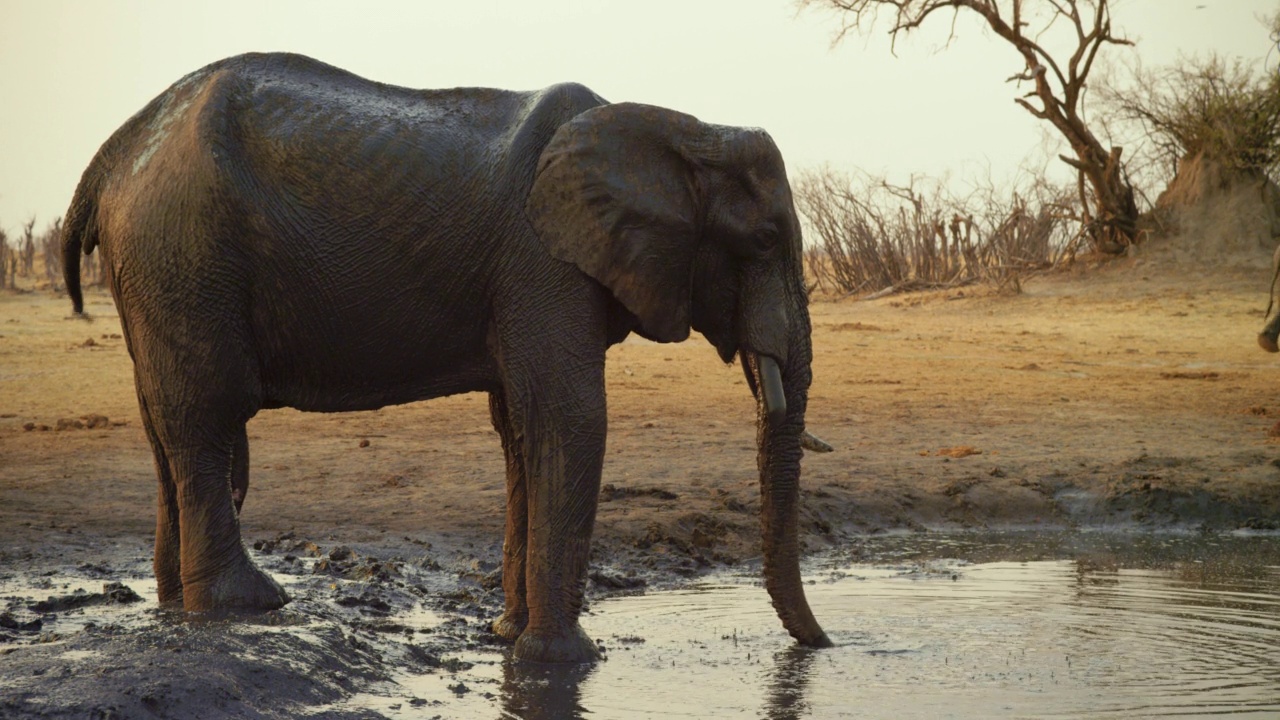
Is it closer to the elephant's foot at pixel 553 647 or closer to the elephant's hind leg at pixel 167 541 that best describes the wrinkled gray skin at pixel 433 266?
the elephant's foot at pixel 553 647

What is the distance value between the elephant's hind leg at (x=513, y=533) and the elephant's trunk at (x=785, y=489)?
95cm

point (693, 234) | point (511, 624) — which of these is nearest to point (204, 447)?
point (511, 624)

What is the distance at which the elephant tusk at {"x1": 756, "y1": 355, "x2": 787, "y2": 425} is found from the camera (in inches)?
201

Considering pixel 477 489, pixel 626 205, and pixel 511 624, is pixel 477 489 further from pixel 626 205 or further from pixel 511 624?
pixel 626 205

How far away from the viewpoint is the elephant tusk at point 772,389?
510 centimetres

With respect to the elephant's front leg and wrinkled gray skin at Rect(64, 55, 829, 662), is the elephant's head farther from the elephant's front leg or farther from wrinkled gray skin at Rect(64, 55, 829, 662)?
the elephant's front leg

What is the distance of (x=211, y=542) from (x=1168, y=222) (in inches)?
775

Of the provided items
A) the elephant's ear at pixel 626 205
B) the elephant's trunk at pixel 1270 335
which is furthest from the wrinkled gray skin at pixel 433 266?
the elephant's trunk at pixel 1270 335

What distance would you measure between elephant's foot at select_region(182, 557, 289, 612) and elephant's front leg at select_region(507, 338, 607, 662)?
3.27 feet

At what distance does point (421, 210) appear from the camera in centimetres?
514

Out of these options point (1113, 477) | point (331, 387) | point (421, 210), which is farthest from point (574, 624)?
point (1113, 477)

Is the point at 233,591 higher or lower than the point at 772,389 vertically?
lower

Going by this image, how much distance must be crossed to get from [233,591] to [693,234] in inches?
83.3

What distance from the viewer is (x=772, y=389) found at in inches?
202
